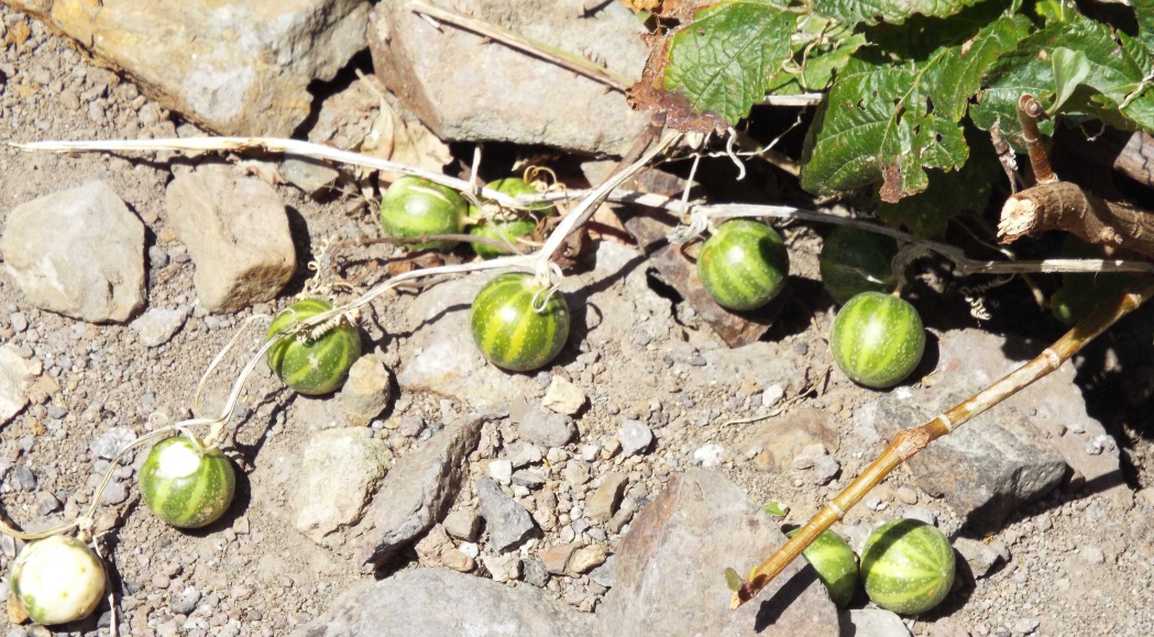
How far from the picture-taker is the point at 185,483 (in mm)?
4746

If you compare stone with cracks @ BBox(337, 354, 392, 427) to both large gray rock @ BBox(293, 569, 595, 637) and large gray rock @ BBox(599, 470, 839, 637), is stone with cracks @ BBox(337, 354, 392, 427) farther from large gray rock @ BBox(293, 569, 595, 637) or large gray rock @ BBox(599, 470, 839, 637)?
large gray rock @ BBox(599, 470, 839, 637)

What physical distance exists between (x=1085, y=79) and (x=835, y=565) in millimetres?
1931

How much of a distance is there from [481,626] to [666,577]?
0.71m

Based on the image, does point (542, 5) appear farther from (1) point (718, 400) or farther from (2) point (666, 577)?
(2) point (666, 577)

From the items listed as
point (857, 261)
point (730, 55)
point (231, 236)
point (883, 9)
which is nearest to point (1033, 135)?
point (883, 9)

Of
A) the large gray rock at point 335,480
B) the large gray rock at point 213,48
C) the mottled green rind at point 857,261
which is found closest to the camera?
the large gray rock at point 335,480

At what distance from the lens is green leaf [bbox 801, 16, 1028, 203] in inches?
161

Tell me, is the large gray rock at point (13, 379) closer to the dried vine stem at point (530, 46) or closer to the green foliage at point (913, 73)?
the dried vine stem at point (530, 46)

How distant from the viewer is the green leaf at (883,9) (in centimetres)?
395

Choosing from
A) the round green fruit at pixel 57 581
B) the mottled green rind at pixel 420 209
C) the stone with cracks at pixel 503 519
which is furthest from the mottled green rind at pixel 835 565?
the round green fruit at pixel 57 581

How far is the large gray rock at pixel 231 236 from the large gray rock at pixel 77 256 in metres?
0.25

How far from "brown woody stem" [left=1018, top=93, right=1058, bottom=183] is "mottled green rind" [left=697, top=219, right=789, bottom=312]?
1679 mm

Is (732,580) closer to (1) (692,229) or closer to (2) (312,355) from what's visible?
(1) (692,229)

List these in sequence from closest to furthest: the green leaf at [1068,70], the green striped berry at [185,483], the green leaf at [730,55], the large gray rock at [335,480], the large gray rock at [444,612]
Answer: the green leaf at [1068,70] < the green leaf at [730,55] < the large gray rock at [444,612] < the green striped berry at [185,483] < the large gray rock at [335,480]
